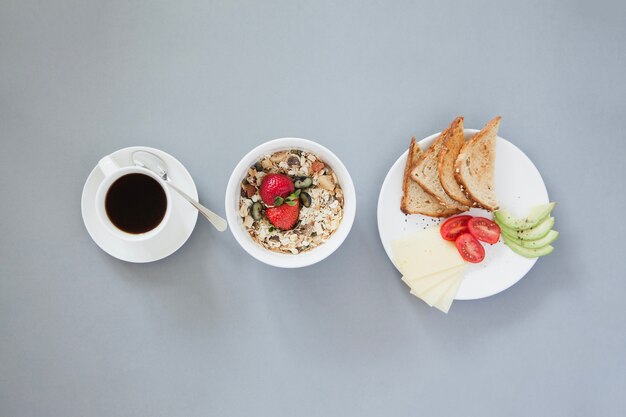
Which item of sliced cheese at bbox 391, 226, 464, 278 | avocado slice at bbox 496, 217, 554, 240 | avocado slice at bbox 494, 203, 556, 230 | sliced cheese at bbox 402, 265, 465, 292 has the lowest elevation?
sliced cheese at bbox 402, 265, 465, 292

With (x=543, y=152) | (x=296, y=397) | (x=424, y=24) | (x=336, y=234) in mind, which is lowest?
(x=296, y=397)

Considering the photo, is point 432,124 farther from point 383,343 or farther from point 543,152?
point 383,343

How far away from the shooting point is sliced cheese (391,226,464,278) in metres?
1.29

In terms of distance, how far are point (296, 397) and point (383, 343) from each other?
301 millimetres

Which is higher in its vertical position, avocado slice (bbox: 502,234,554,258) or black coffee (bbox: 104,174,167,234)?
black coffee (bbox: 104,174,167,234)

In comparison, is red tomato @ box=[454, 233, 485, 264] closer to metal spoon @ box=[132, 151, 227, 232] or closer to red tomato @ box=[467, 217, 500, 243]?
red tomato @ box=[467, 217, 500, 243]

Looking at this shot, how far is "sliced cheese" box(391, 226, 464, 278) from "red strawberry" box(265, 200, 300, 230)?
29 centimetres

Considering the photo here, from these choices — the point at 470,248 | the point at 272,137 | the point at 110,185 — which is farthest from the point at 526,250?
the point at 110,185

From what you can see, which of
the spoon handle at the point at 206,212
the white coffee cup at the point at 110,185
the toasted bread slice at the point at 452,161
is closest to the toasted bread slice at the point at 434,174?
the toasted bread slice at the point at 452,161

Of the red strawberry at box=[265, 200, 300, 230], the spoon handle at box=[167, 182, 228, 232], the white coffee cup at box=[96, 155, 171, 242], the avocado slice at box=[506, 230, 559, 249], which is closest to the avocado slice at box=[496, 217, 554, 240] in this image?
the avocado slice at box=[506, 230, 559, 249]

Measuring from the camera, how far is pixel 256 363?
1.41m

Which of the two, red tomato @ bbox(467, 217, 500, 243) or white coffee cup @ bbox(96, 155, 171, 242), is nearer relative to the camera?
white coffee cup @ bbox(96, 155, 171, 242)

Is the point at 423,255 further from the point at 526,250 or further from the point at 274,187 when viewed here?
the point at 274,187

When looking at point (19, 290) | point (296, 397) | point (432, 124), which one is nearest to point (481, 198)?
point (432, 124)
